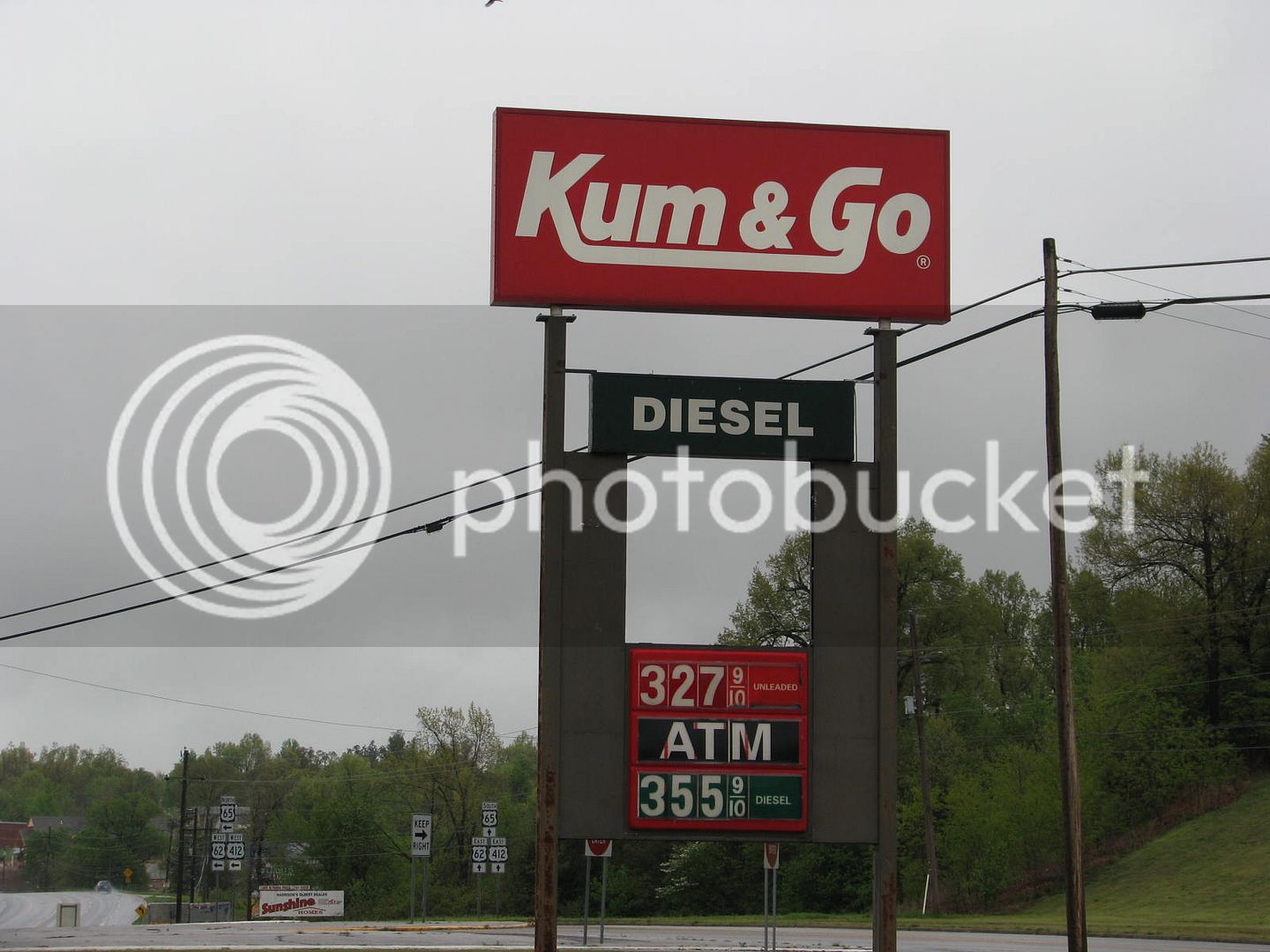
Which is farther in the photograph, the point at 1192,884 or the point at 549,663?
the point at 1192,884

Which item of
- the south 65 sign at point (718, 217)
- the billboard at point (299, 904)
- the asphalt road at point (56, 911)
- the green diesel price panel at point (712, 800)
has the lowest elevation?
the asphalt road at point (56, 911)

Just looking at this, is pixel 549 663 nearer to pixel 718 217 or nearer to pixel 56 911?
pixel 718 217

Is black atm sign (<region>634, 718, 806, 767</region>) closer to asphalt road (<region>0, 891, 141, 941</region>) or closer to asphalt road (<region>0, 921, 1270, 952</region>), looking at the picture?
asphalt road (<region>0, 921, 1270, 952</region>)

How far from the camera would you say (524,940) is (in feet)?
127

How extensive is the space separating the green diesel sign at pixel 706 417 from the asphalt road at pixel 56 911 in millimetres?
69579

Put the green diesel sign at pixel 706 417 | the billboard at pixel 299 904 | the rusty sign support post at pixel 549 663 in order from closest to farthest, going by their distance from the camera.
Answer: the rusty sign support post at pixel 549 663 < the green diesel sign at pixel 706 417 < the billboard at pixel 299 904

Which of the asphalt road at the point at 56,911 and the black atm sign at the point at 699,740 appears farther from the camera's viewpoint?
the asphalt road at the point at 56,911

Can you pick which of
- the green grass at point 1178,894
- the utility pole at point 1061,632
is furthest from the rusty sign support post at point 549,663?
the green grass at point 1178,894

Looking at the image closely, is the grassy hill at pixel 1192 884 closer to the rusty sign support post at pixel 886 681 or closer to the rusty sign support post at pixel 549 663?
the rusty sign support post at pixel 886 681

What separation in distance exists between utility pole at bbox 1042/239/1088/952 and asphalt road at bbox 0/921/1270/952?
8873mm

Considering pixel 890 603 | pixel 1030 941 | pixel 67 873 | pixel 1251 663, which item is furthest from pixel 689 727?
pixel 67 873

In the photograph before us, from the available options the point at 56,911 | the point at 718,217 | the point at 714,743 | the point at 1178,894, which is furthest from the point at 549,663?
the point at 56,911

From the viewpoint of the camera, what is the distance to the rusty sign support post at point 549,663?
1598cm

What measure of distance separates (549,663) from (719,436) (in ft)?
9.82
